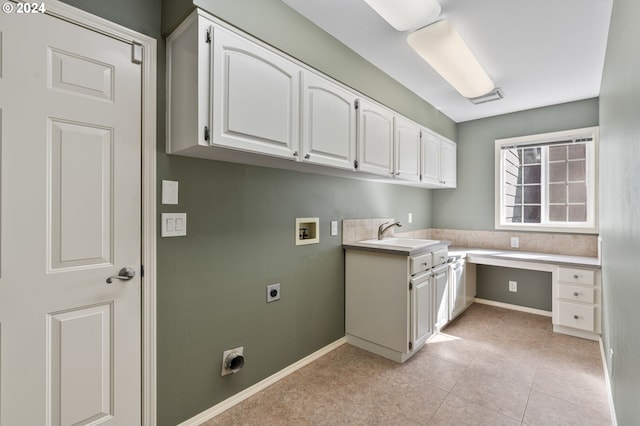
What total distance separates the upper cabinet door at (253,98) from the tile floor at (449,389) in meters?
1.60

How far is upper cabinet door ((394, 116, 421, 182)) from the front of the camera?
281 cm

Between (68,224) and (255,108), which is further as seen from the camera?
(255,108)

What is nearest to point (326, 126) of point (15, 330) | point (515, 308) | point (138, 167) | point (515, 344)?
point (138, 167)

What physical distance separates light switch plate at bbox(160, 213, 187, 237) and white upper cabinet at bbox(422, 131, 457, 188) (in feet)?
8.45

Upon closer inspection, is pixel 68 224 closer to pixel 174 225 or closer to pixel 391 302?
pixel 174 225

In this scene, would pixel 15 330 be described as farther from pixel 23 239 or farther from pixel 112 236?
pixel 112 236

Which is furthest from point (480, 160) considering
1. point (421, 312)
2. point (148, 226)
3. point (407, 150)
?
point (148, 226)

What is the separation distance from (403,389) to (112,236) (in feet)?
6.77

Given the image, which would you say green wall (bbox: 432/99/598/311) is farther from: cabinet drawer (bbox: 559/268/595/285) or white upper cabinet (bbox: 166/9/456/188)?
white upper cabinet (bbox: 166/9/456/188)

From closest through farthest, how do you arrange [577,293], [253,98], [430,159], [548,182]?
1. [253,98]
2. [577,293]
3. [430,159]
4. [548,182]

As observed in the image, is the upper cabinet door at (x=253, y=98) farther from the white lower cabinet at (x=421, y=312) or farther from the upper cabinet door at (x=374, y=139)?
the white lower cabinet at (x=421, y=312)

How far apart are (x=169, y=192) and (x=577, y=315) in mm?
3761

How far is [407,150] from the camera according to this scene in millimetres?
2982

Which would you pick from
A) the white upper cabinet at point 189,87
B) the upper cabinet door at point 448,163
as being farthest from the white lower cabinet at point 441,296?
the white upper cabinet at point 189,87
